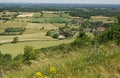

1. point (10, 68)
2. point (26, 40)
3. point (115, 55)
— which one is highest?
point (115, 55)

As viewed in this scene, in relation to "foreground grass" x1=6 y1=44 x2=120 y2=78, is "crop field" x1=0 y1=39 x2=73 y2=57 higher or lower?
lower

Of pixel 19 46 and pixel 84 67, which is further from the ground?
pixel 84 67

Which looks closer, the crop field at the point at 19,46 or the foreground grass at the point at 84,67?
the foreground grass at the point at 84,67

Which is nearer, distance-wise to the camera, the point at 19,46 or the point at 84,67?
the point at 84,67

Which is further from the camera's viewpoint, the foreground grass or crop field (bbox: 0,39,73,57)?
crop field (bbox: 0,39,73,57)

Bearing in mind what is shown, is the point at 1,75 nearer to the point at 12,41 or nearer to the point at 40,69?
the point at 40,69

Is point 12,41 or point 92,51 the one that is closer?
point 92,51

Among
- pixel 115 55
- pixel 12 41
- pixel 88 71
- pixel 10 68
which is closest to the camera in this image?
pixel 88 71

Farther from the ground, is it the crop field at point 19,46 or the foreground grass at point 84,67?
the foreground grass at point 84,67

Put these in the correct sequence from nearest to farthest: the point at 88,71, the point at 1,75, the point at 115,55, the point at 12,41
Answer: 1. the point at 1,75
2. the point at 88,71
3. the point at 115,55
4. the point at 12,41

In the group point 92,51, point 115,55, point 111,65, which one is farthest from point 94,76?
point 92,51

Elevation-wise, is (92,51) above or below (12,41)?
above
